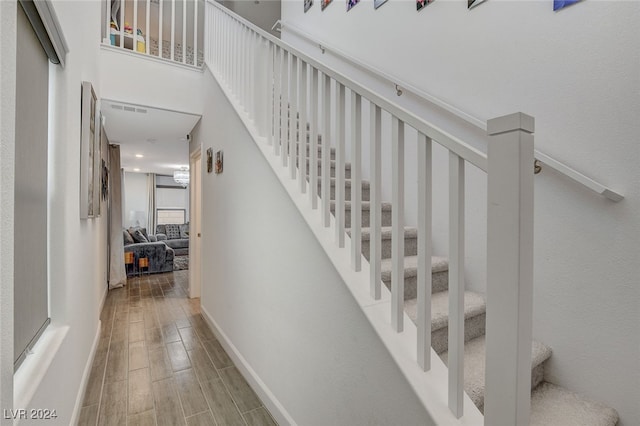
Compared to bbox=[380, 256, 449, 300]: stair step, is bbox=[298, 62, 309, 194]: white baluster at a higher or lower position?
higher

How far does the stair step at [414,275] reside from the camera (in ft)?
5.16

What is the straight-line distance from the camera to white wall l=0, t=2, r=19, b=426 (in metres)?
0.67

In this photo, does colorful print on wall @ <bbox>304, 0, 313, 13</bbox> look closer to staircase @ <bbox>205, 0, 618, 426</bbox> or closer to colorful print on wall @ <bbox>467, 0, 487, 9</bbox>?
staircase @ <bbox>205, 0, 618, 426</bbox>

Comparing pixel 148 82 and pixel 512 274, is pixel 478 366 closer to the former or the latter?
pixel 512 274

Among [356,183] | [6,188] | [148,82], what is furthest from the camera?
[148,82]

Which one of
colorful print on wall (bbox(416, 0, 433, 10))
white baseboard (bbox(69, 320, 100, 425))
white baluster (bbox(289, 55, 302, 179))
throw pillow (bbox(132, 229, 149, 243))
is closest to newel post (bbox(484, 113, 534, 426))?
white baluster (bbox(289, 55, 302, 179))

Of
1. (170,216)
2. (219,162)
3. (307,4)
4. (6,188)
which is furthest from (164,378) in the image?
(170,216)

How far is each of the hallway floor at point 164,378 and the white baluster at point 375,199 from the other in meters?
1.34

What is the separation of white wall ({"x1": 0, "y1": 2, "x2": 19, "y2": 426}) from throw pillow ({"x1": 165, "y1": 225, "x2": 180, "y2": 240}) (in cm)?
930

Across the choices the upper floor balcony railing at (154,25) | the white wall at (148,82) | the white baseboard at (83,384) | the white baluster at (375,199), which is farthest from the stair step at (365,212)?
the upper floor balcony railing at (154,25)

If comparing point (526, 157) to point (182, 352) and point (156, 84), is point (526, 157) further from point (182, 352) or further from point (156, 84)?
point (156, 84)

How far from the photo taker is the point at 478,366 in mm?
1281

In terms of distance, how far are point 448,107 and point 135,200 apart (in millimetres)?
9990

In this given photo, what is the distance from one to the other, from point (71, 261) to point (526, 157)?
2.14 metres
